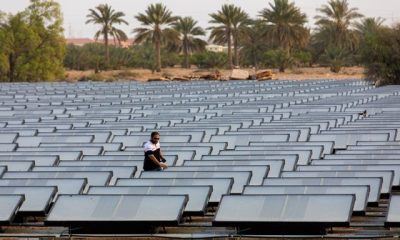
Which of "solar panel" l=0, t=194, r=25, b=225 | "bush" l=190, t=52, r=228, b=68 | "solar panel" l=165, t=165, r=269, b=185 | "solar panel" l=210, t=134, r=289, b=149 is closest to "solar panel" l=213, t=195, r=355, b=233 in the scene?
"solar panel" l=0, t=194, r=25, b=225

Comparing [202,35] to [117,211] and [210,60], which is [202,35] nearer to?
[210,60]

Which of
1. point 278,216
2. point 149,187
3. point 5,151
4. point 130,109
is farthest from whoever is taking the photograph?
point 130,109

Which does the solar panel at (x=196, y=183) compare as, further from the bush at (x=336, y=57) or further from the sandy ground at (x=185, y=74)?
the bush at (x=336, y=57)

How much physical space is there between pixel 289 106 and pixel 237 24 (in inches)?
2183

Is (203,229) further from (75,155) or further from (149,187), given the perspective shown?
(75,155)

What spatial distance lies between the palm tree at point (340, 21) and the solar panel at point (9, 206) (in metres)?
80.6

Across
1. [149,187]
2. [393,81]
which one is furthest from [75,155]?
[393,81]

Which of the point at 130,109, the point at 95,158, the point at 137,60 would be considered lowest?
the point at 137,60

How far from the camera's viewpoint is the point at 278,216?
1024 centimetres

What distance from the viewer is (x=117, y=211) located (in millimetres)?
10648

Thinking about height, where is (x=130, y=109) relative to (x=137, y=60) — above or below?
above

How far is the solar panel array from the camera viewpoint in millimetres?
10438

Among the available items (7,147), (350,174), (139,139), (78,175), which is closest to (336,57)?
(139,139)

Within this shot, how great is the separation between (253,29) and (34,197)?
80.6 metres
